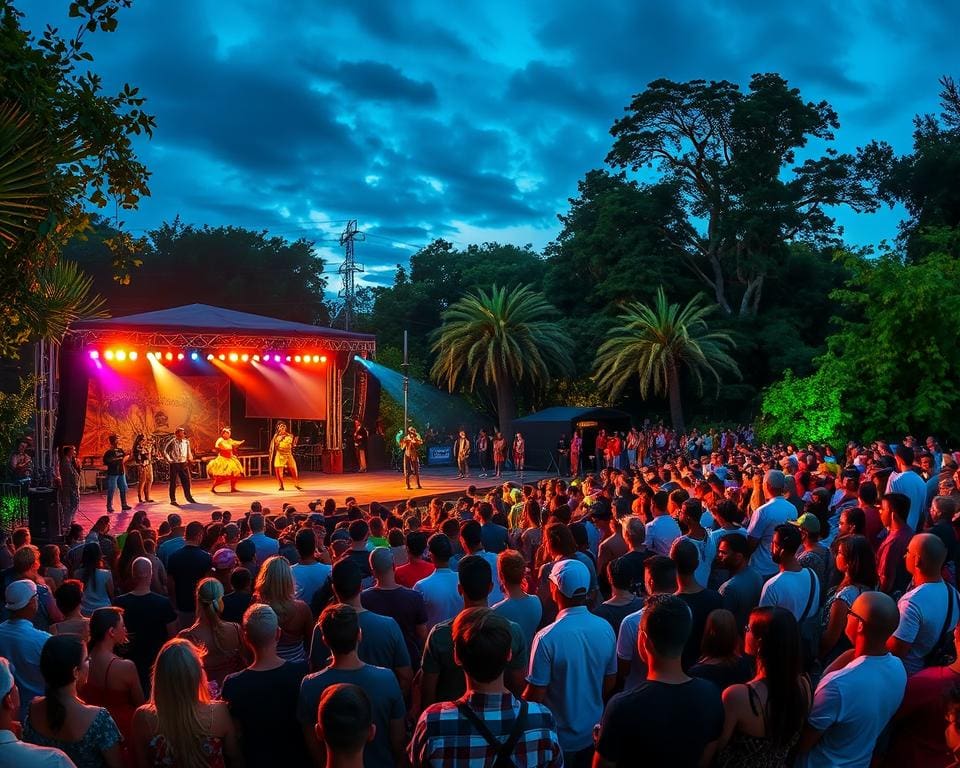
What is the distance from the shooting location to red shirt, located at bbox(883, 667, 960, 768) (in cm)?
357

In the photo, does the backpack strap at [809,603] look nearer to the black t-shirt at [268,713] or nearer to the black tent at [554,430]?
the black t-shirt at [268,713]

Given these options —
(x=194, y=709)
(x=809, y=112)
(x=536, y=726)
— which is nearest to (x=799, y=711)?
(x=536, y=726)

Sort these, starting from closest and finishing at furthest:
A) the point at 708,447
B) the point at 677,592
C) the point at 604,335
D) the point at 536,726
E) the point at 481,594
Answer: the point at 536,726 → the point at 481,594 → the point at 677,592 → the point at 708,447 → the point at 604,335

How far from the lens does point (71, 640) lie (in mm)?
3535

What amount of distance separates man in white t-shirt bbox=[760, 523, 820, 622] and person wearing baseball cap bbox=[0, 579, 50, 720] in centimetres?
423

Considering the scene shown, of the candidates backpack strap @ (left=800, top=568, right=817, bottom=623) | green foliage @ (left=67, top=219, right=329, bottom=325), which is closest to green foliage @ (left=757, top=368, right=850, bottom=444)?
backpack strap @ (left=800, top=568, right=817, bottom=623)

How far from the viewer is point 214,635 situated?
16.1 feet

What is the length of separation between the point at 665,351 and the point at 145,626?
27.4m

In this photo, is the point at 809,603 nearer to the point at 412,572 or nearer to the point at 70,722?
the point at 412,572

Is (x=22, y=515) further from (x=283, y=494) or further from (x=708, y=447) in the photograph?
(x=708, y=447)

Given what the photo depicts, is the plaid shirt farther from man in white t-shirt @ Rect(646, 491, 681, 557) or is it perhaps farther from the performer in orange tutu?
the performer in orange tutu

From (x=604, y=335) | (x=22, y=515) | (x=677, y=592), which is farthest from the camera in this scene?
(x=604, y=335)

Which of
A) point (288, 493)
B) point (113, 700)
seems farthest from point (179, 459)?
point (113, 700)

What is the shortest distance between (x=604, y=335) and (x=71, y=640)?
31.5 meters
